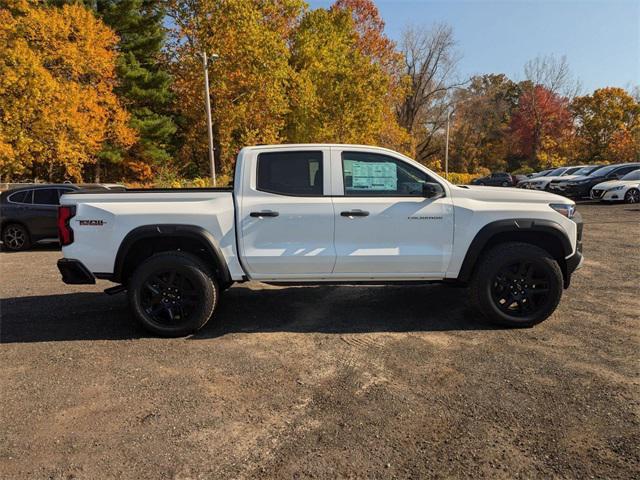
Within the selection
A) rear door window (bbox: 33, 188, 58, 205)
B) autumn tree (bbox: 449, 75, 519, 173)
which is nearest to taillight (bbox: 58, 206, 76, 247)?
rear door window (bbox: 33, 188, 58, 205)

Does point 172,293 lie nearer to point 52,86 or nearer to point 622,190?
point 52,86

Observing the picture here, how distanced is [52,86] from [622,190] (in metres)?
22.8

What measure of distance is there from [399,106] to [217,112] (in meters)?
28.7

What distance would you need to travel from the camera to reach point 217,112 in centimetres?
2562

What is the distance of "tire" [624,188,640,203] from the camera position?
714 inches

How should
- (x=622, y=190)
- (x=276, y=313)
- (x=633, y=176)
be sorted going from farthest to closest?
1. (x=633, y=176)
2. (x=622, y=190)
3. (x=276, y=313)

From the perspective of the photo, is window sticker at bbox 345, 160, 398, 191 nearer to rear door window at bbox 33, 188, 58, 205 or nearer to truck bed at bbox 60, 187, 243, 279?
truck bed at bbox 60, 187, 243, 279

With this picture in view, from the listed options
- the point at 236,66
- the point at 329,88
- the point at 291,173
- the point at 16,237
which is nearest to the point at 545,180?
the point at 329,88

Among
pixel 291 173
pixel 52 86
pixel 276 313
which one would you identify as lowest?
pixel 276 313

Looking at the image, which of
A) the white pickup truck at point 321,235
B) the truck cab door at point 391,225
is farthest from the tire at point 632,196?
the truck cab door at point 391,225

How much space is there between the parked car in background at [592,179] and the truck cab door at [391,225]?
19247mm

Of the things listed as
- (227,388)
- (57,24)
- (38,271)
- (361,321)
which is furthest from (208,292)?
(57,24)

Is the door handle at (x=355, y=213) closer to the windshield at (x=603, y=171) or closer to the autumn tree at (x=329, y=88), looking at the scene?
the windshield at (x=603, y=171)

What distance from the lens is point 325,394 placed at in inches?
134
